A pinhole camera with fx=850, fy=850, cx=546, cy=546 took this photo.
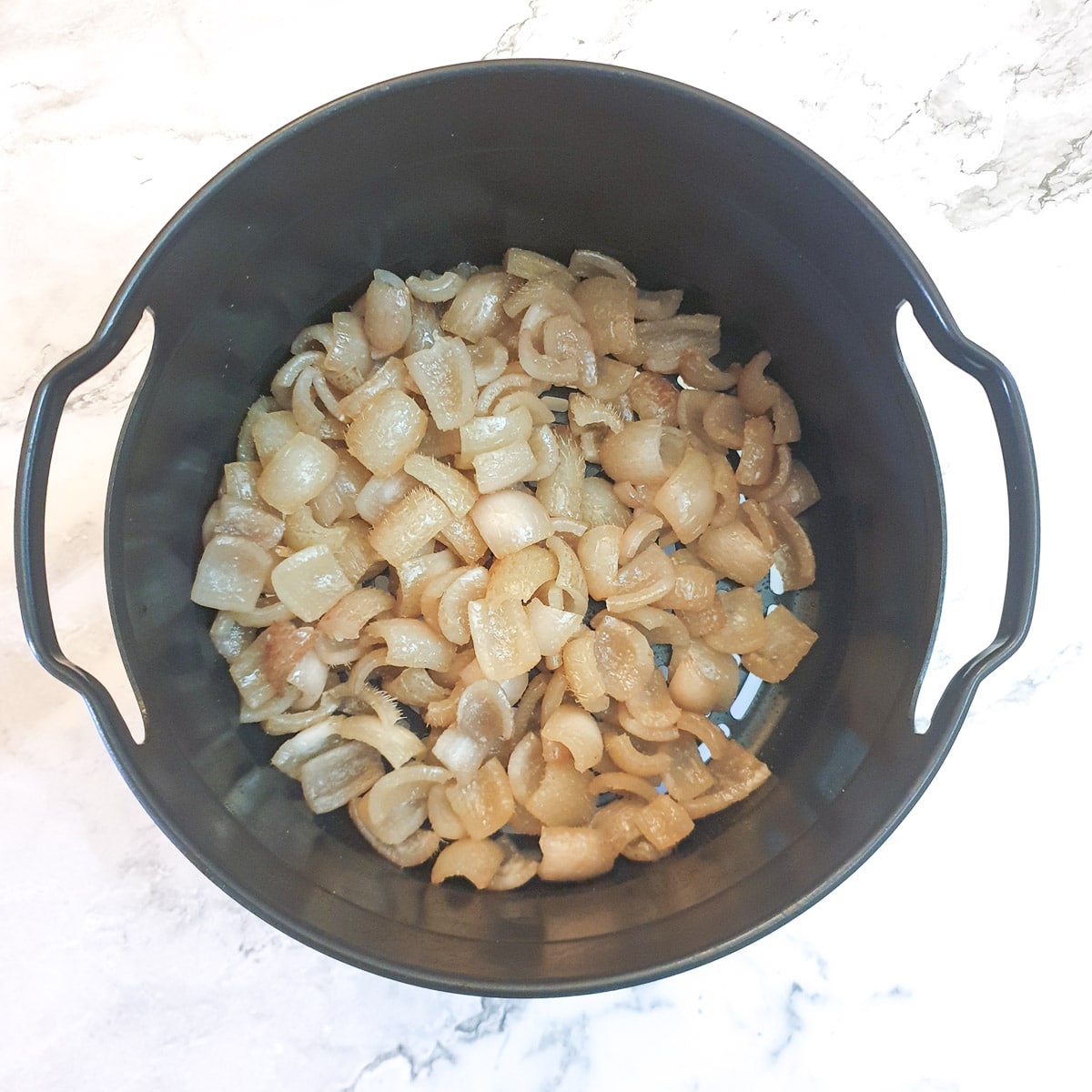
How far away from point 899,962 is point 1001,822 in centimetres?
29

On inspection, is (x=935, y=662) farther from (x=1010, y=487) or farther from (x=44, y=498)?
(x=44, y=498)

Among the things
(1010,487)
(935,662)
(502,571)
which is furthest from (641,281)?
(935,662)

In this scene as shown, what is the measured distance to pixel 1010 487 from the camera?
111 centimetres

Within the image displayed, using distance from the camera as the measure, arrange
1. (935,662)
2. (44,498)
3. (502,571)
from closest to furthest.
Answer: (44,498)
(502,571)
(935,662)

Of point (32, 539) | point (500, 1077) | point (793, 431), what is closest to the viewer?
point (32, 539)

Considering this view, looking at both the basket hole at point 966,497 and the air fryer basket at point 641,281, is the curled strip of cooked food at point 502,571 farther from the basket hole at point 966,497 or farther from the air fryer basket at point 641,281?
the basket hole at point 966,497

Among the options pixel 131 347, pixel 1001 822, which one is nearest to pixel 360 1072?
pixel 1001 822

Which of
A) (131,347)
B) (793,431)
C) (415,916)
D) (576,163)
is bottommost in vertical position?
(415,916)

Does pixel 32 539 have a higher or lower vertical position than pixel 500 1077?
higher

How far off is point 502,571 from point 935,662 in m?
0.77

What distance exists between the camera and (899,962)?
4.59 feet

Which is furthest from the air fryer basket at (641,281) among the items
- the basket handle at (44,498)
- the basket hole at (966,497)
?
the basket hole at (966,497)

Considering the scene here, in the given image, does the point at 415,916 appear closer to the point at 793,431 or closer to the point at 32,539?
the point at 32,539

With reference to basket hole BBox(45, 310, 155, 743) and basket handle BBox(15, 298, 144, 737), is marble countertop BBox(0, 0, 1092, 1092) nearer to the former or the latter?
basket hole BBox(45, 310, 155, 743)
